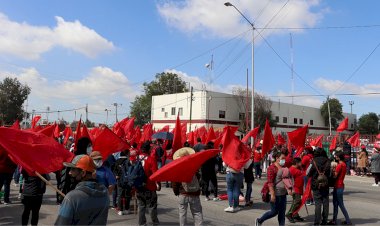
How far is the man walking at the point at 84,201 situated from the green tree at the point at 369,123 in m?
81.8

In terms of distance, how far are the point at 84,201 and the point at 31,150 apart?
2.90m

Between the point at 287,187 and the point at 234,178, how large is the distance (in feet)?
8.09

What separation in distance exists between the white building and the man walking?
39.0 m

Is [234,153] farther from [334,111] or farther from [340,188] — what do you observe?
[334,111]

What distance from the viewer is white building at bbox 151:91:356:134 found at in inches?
1941

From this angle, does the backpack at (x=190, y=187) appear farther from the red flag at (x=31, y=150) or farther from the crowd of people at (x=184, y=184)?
the red flag at (x=31, y=150)

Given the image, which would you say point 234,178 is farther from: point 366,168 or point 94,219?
point 366,168

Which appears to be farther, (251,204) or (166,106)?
(166,106)

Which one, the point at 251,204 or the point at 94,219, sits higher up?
the point at 94,219

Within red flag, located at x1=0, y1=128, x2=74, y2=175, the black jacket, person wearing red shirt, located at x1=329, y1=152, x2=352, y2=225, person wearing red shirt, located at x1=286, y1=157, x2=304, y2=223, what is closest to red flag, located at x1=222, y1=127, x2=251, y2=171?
person wearing red shirt, located at x1=286, y1=157, x2=304, y2=223

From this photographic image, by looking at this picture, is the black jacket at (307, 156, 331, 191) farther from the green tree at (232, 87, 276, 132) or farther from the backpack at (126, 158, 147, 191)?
the green tree at (232, 87, 276, 132)

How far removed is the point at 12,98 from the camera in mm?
55844

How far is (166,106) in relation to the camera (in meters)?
55.8

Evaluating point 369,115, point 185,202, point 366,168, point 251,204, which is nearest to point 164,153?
point 251,204
